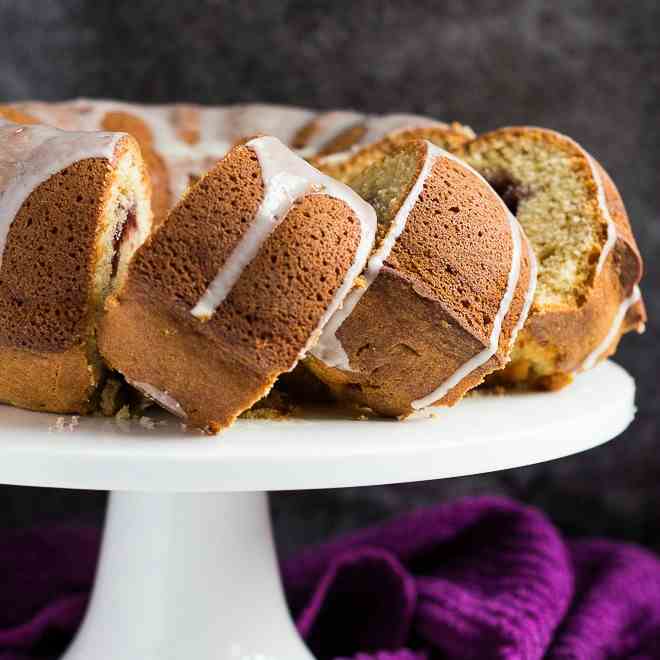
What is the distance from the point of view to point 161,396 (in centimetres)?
117

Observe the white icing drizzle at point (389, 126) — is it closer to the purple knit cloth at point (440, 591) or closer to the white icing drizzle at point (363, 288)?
the white icing drizzle at point (363, 288)

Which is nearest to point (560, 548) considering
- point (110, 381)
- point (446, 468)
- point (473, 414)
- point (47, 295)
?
point (473, 414)

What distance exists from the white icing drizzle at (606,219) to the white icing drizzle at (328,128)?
1.76 ft

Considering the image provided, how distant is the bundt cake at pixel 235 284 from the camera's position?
43.0 inches

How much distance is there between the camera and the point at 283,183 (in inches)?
44.6

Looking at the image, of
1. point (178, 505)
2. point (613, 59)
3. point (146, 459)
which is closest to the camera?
point (146, 459)

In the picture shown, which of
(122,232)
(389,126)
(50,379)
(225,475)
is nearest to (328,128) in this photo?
(389,126)

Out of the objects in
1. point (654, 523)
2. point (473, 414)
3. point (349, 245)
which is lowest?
point (654, 523)

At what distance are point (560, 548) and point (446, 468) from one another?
76cm

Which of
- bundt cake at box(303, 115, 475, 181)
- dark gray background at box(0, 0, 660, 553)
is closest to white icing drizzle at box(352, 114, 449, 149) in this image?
bundt cake at box(303, 115, 475, 181)

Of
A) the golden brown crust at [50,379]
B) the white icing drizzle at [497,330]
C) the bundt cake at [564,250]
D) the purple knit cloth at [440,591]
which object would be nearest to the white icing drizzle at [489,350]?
the white icing drizzle at [497,330]

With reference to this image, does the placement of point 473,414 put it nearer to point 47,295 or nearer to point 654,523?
point 47,295

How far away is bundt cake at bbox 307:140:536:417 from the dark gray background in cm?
109

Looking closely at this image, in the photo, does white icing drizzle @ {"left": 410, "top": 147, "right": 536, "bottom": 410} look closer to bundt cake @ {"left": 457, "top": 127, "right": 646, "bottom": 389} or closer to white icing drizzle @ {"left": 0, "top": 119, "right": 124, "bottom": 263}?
bundt cake @ {"left": 457, "top": 127, "right": 646, "bottom": 389}
